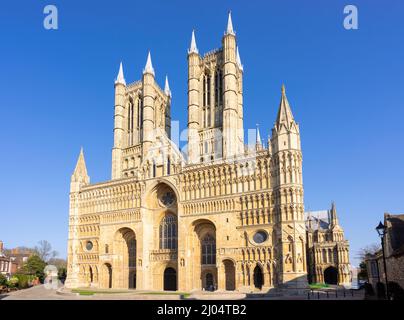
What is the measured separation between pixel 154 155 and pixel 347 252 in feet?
141

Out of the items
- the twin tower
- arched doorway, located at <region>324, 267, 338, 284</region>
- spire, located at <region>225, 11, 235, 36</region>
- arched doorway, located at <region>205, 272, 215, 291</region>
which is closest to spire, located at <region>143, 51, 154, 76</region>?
the twin tower

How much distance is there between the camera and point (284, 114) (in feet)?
155

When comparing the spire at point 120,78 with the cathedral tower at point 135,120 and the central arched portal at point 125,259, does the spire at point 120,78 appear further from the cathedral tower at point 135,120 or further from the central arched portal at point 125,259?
the central arched portal at point 125,259

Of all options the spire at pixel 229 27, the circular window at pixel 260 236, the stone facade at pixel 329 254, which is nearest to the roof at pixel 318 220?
the stone facade at pixel 329 254

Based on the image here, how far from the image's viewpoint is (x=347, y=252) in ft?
234

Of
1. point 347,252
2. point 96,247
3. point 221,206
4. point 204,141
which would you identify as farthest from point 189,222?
point 347,252

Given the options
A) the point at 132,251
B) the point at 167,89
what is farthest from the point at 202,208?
the point at 167,89

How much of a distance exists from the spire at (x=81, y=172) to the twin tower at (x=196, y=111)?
1057cm

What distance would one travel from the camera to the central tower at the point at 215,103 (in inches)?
2684

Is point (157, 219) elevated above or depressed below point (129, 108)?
below

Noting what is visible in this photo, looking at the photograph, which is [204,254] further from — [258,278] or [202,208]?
[258,278]

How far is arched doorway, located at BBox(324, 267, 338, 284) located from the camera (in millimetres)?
73688
